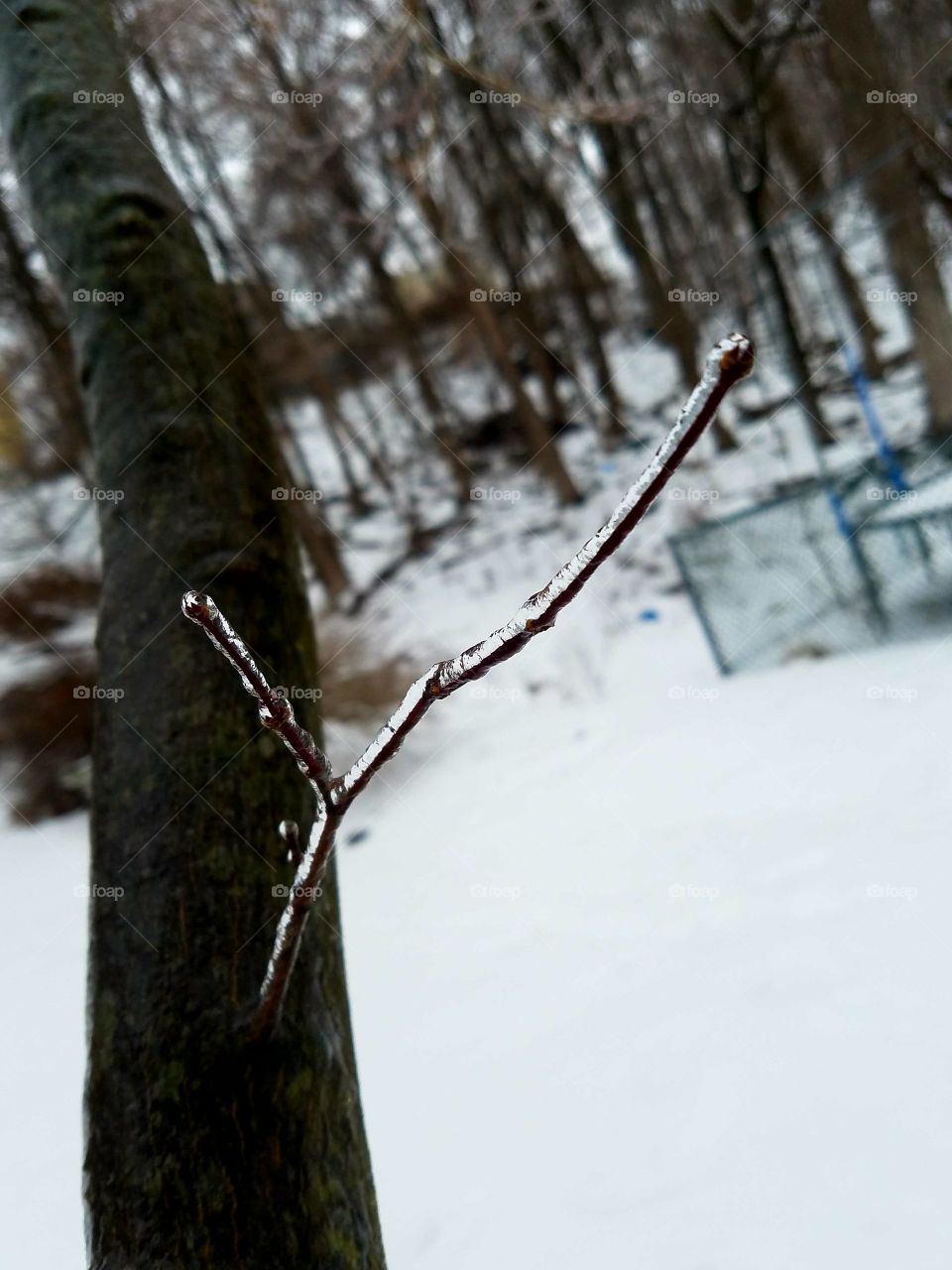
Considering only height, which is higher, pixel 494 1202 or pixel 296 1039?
pixel 296 1039

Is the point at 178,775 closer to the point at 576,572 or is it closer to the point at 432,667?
the point at 432,667

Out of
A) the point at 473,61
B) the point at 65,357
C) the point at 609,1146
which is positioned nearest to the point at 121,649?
the point at 609,1146

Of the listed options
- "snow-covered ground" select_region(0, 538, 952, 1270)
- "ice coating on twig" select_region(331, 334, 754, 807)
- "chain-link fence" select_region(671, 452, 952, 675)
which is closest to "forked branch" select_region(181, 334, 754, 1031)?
"ice coating on twig" select_region(331, 334, 754, 807)

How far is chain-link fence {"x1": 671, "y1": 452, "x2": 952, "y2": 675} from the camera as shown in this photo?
661 centimetres

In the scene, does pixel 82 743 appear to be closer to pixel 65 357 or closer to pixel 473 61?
pixel 65 357

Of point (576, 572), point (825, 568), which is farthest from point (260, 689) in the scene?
point (825, 568)

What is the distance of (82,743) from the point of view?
8.73 metres

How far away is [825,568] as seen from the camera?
7.19 m

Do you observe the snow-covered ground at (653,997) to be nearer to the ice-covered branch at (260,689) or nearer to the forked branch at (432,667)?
the forked branch at (432,667)

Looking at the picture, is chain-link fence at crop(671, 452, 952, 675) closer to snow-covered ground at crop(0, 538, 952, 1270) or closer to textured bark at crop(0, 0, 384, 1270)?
snow-covered ground at crop(0, 538, 952, 1270)

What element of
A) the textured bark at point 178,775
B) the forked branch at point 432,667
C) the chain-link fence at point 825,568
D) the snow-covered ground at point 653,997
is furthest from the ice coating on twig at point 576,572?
the chain-link fence at point 825,568

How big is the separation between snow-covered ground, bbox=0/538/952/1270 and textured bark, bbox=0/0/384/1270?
2.12 metres

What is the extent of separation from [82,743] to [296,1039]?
8.53 m

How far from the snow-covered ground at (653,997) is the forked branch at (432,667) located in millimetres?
2219
